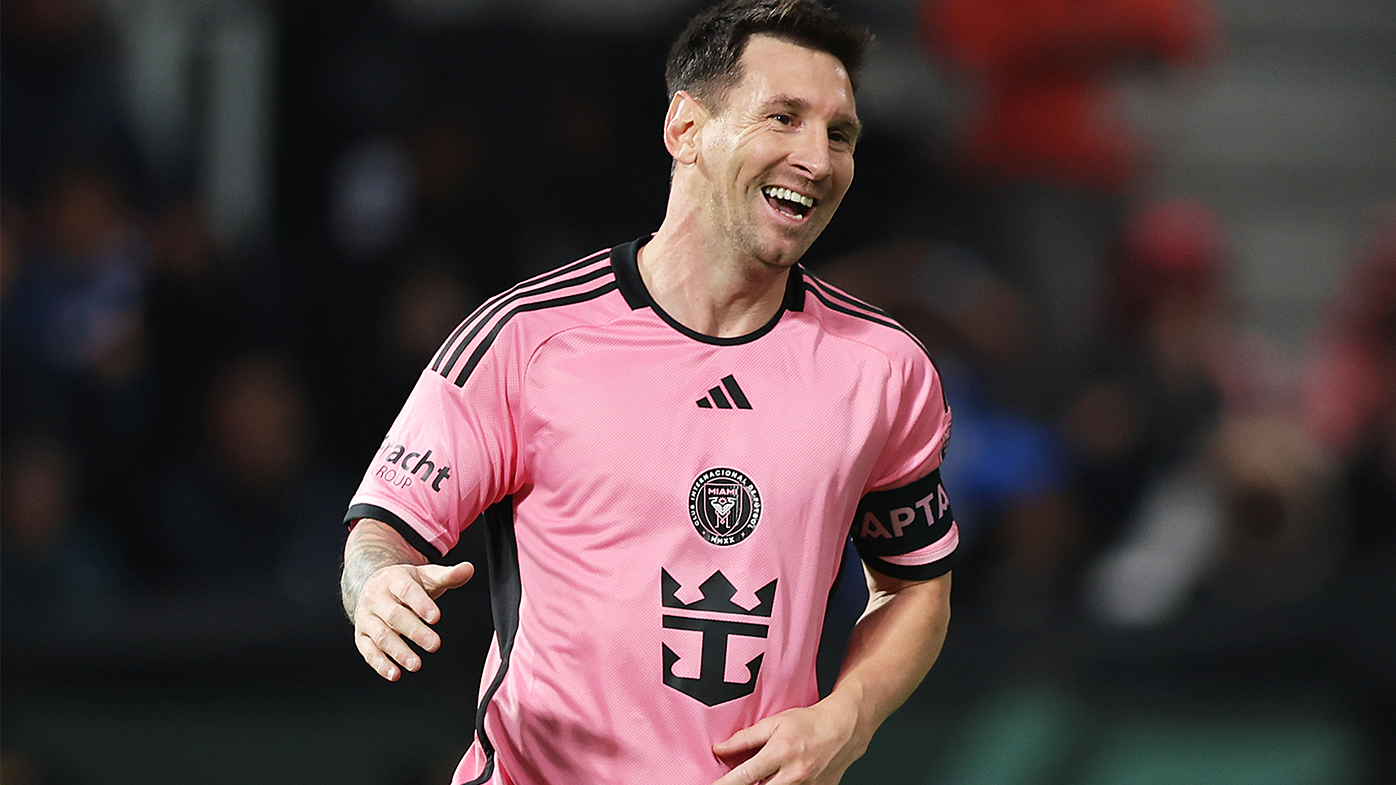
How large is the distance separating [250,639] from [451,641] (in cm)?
71

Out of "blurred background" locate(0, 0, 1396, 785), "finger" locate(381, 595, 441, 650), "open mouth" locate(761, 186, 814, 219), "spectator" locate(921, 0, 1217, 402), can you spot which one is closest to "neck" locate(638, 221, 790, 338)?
"open mouth" locate(761, 186, 814, 219)

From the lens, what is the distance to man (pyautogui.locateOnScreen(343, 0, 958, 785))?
3.08 m

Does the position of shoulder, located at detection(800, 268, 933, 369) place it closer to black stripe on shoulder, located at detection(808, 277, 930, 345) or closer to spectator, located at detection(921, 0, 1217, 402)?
black stripe on shoulder, located at detection(808, 277, 930, 345)

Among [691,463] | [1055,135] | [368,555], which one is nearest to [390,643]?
[368,555]

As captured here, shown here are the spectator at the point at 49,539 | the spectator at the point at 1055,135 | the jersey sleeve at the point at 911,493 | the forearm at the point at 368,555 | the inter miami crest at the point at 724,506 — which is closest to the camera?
the forearm at the point at 368,555

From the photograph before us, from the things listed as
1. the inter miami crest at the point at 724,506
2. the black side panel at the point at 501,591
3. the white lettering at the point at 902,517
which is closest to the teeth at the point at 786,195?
the inter miami crest at the point at 724,506

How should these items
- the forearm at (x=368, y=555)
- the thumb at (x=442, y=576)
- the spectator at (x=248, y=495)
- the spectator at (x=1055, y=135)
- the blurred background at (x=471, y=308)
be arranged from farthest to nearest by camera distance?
1. the spectator at (x=1055, y=135)
2. the spectator at (x=248, y=495)
3. the blurred background at (x=471, y=308)
4. the forearm at (x=368, y=555)
5. the thumb at (x=442, y=576)

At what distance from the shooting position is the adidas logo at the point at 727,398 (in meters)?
3.17

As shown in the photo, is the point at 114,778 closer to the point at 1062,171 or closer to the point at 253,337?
the point at 253,337

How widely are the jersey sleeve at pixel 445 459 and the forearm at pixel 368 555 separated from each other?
2 centimetres

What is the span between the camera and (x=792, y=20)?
3207mm

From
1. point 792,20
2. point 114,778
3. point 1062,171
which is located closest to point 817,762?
point 792,20

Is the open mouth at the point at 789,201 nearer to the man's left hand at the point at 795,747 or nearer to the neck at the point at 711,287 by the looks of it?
the neck at the point at 711,287

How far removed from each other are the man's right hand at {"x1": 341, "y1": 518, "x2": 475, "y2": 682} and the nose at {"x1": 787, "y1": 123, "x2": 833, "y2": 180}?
39.1 inches
